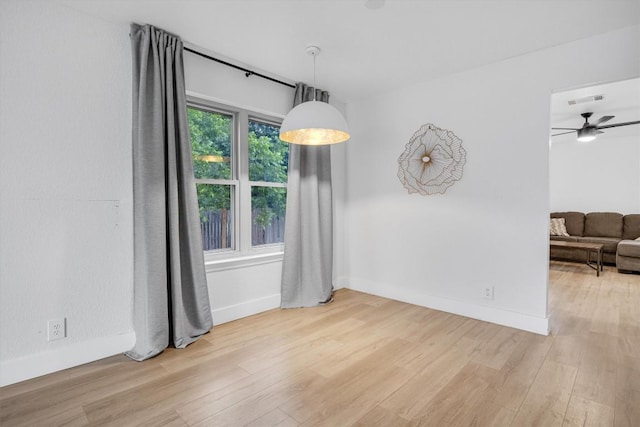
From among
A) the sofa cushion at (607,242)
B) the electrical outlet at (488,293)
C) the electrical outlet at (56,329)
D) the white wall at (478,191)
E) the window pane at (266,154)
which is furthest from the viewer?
the sofa cushion at (607,242)

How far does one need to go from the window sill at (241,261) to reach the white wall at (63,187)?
70 cm

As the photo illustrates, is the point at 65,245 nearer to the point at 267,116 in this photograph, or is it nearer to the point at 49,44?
the point at 49,44

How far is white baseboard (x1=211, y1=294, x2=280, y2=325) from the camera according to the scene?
302 centimetres

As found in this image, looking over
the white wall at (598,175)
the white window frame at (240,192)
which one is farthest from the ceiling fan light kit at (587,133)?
the white window frame at (240,192)

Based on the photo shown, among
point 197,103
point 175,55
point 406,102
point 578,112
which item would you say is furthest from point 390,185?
point 578,112

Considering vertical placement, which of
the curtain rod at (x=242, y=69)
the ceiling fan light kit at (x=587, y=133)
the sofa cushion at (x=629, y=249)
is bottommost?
the sofa cushion at (x=629, y=249)

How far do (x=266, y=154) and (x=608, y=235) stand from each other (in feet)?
22.1

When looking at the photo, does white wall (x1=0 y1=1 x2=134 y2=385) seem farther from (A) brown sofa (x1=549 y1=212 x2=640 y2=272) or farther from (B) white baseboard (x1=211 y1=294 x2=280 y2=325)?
(A) brown sofa (x1=549 y1=212 x2=640 y2=272)

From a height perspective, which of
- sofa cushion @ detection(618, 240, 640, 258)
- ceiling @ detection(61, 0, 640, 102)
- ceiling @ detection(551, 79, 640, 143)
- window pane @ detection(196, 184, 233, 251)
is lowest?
sofa cushion @ detection(618, 240, 640, 258)

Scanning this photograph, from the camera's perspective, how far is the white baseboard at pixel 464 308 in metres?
2.83

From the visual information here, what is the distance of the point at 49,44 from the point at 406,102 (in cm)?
323

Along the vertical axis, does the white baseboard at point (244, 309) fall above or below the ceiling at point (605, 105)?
below

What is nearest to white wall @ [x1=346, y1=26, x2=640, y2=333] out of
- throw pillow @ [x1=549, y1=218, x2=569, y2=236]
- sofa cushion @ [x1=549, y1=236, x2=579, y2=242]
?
sofa cushion @ [x1=549, y1=236, x2=579, y2=242]

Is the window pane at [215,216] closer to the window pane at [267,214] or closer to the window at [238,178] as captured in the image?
the window at [238,178]
